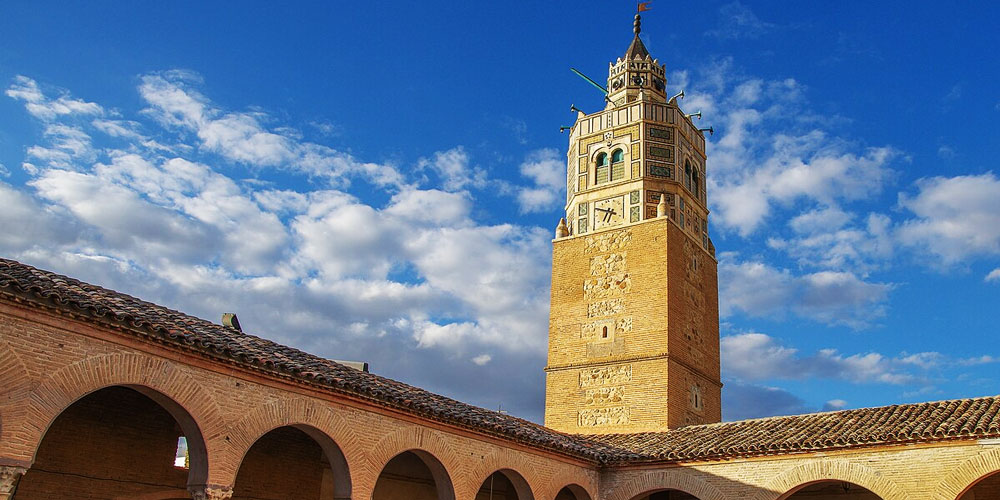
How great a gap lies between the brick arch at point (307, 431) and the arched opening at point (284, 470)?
0.34m

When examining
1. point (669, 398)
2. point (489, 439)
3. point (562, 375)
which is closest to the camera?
point (489, 439)

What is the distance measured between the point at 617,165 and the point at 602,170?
0.48 m

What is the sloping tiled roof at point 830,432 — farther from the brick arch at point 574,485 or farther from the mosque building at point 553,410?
the brick arch at point 574,485

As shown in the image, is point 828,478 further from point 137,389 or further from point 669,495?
point 137,389

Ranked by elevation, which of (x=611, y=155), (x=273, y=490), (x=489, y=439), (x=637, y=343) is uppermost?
(x=611, y=155)

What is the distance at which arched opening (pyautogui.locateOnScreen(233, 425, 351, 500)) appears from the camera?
42.0ft

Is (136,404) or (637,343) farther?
(637,343)

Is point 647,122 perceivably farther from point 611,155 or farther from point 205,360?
point 205,360

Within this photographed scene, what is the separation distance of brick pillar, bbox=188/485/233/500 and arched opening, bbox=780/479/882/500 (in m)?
10.2

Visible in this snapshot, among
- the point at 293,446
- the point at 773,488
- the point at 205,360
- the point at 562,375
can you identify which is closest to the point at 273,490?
the point at 293,446

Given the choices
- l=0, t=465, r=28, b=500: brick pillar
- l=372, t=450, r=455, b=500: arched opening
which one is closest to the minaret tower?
l=372, t=450, r=455, b=500: arched opening

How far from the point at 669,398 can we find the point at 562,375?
9.85ft

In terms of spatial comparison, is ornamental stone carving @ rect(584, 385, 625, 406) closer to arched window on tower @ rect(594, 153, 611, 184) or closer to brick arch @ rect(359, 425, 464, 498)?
arched window on tower @ rect(594, 153, 611, 184)

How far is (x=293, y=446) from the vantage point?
537 inches
